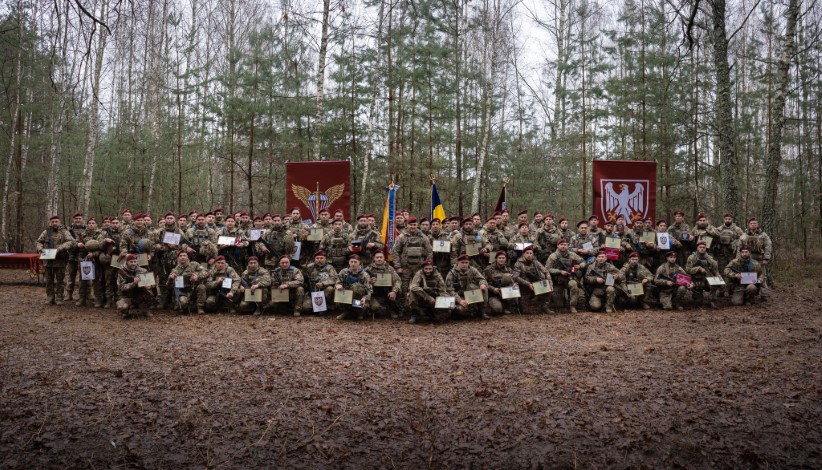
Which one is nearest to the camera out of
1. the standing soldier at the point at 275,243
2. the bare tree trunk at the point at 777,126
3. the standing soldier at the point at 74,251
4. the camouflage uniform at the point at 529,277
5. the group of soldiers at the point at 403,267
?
the group of soldiers at the point at 403,267

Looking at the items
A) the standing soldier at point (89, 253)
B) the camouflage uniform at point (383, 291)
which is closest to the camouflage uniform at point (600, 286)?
the camouflage uniform at point (383, 291)

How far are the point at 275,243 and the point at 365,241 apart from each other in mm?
2097

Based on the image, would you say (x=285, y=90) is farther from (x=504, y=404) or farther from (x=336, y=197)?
(x=504, y=404)

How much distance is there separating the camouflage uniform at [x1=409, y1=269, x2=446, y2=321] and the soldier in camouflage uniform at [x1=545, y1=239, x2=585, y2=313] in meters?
2.60

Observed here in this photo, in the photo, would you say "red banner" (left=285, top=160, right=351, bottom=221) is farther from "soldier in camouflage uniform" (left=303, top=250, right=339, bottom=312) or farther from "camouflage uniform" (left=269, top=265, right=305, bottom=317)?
"camouflage uniform" (left=269, top=265, right=305, bottom=317)

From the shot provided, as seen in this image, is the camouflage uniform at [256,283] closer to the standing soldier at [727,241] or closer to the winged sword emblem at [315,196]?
the winged sword emblem at [315,196]

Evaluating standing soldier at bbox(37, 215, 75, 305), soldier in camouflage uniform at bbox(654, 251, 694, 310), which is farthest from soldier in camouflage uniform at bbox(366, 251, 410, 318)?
standing soldier at bbox(37, 215, 75, 305)

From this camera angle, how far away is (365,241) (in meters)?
11.8

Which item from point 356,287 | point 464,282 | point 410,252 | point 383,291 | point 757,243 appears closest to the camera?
point 356,287

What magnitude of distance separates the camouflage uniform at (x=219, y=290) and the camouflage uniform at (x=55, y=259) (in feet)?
11.7

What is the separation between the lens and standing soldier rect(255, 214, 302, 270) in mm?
11633

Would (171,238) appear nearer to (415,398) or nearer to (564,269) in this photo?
(415,398)

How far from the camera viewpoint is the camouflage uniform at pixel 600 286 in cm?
1099

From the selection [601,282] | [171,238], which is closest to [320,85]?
[171,238]
